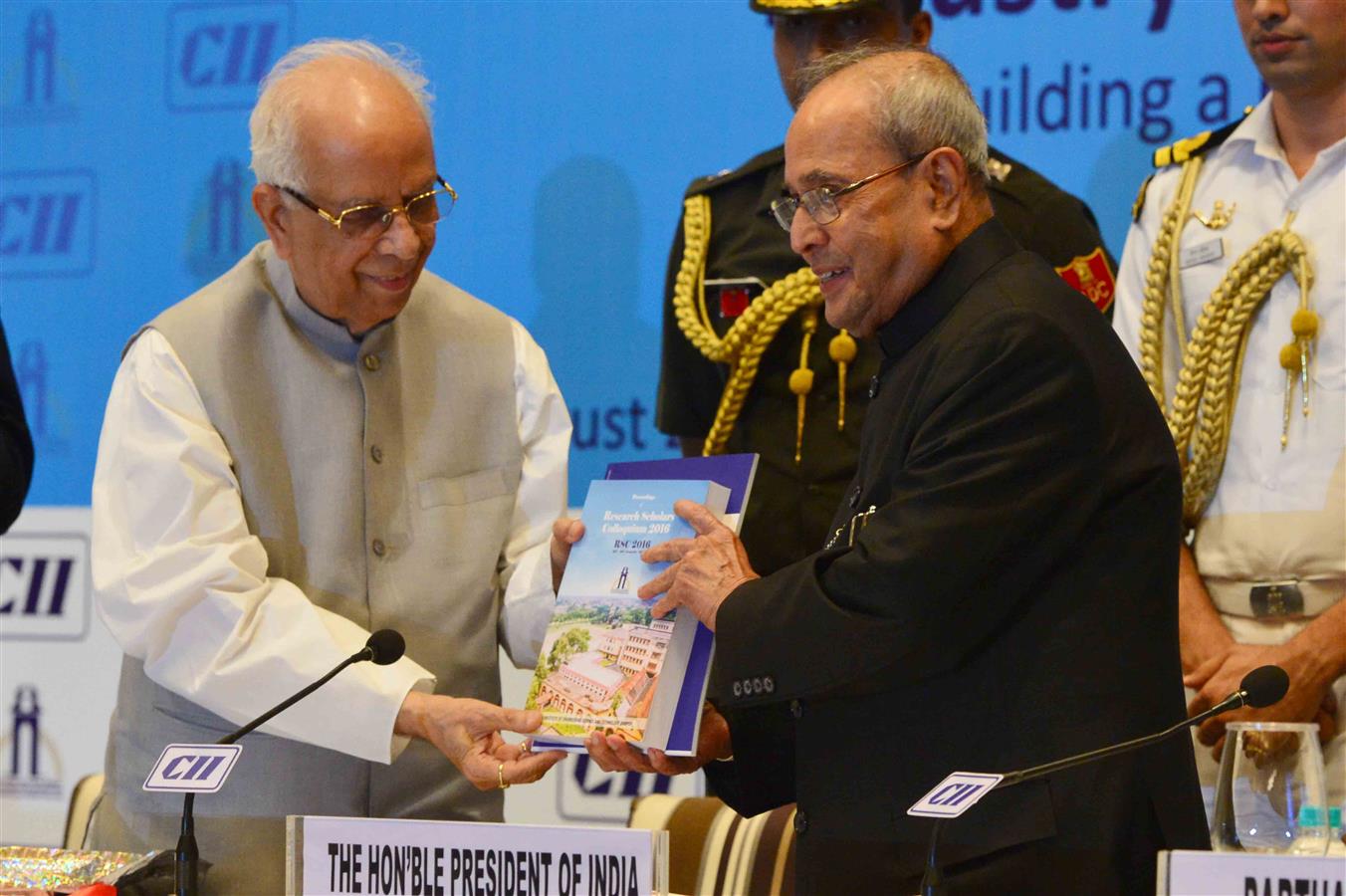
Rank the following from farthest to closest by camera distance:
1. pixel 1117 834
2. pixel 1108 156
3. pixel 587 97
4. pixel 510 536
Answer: pixel 587 97 → pixel 1108 156 → pixel 510 536 → pixel 1117 834

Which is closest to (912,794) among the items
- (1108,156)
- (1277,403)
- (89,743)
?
(1277,403)

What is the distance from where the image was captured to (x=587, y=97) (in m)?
3.68

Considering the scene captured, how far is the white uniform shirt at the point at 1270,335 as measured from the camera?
2670mm

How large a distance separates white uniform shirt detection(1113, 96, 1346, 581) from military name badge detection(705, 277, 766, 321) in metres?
0.63

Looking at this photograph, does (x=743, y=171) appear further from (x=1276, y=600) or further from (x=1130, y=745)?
(x=1130, y=745)

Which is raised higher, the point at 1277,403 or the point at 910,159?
the point at 910,159

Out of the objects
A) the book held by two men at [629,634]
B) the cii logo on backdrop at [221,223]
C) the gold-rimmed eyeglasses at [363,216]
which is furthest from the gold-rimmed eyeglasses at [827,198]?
the cii logo on backdrop at [221,223]

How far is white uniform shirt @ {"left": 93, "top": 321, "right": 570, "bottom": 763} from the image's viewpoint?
7.58ft

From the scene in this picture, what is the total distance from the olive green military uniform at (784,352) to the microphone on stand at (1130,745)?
1.21 m

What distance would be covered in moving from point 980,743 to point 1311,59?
139cm

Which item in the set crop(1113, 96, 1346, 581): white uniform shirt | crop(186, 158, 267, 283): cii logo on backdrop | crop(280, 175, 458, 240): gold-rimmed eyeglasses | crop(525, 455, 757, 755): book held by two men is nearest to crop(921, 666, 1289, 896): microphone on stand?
crop(525, 455, 757, 755): book held by two men

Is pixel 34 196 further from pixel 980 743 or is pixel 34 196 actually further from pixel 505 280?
pixel 980 743

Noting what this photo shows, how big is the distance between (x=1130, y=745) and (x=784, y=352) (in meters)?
1.49

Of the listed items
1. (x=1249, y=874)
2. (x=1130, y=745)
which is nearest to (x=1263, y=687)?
(x=1130, y=745)
